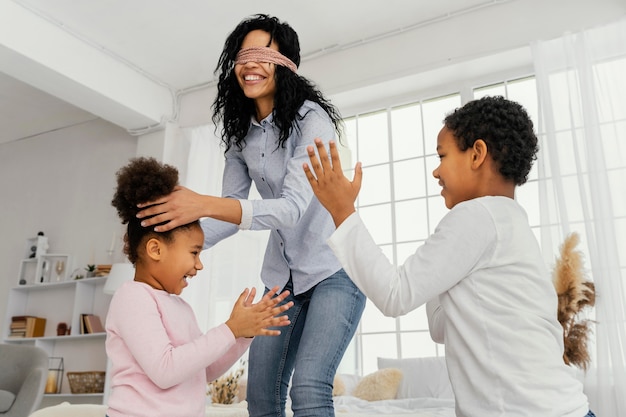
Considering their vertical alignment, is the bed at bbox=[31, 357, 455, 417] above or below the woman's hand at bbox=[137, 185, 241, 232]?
below

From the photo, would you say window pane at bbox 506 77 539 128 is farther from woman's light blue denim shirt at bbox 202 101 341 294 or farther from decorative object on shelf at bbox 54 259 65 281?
decorative object on shelf at bbox 54 259 65 281

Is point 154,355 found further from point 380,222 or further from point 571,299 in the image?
point 380,222

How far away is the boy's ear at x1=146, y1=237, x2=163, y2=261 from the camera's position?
1472 millimetres

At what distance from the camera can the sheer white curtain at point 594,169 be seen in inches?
129

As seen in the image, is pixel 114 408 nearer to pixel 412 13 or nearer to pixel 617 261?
pixel 617 261

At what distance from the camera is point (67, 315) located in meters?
5.66

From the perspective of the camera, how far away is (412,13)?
4438 millimetres

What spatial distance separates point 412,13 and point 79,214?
3.75m

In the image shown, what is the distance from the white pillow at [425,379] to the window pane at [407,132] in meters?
1.71

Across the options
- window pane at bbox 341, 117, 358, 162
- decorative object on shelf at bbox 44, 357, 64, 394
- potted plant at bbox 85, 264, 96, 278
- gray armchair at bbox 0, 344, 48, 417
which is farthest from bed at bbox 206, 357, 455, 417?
decorative object on shelf at bbox 44, 357, 64, 394

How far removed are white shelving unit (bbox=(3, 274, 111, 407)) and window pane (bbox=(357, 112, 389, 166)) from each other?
2.56 metres

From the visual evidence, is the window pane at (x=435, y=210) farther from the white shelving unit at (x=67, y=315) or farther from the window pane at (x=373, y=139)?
the white shelving unit at (x=67, y=315)

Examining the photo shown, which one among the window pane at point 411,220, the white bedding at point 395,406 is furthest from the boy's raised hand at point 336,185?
the window pane at point 411,220

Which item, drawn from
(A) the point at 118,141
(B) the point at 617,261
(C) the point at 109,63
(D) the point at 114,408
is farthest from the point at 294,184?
(A) the point at 118,141
